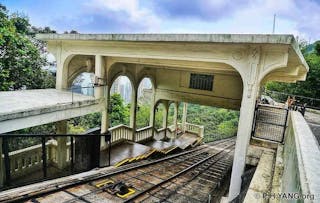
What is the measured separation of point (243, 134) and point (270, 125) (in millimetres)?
2177

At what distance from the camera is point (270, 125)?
7359 mm

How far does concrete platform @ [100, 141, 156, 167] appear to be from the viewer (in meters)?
8.79

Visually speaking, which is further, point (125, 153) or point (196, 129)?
point (196, 129)

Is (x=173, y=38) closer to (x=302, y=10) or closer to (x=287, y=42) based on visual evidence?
(x=287, y=42)

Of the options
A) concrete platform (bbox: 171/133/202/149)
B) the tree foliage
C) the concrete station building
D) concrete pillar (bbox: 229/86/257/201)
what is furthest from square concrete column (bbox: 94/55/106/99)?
the tree foliage

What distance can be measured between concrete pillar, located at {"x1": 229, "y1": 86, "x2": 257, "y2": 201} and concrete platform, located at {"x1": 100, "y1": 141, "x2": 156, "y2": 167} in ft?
14.3

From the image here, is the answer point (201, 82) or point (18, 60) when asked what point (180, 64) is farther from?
point (18, 60)

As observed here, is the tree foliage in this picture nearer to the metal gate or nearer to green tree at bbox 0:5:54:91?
the metal gate

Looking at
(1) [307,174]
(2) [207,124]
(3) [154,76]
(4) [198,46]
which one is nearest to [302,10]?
(2) [207,124]

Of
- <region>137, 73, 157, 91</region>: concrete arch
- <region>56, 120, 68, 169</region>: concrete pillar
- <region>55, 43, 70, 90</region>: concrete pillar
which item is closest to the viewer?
<region>56, 120, 68, 169</region>: concrete pillar

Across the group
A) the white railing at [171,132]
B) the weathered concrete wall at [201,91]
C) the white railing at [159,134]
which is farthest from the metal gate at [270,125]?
the white railing at [171,132]

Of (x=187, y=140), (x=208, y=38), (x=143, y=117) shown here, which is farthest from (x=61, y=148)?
(x=143, y=117)

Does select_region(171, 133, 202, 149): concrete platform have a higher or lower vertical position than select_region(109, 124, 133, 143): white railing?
lower

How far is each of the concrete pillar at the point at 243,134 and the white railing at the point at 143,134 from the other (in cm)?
803
